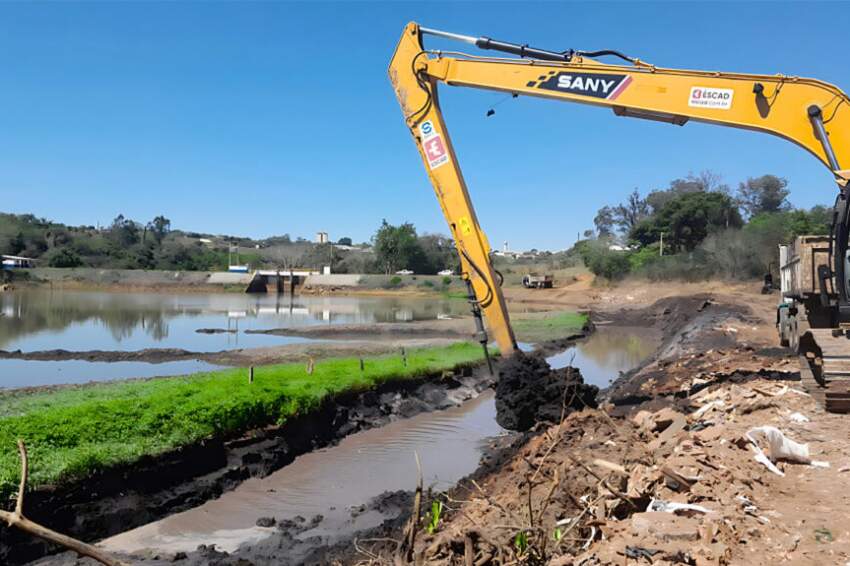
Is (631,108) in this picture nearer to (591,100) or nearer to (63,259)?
(591,100)

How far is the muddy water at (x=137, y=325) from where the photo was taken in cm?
2225

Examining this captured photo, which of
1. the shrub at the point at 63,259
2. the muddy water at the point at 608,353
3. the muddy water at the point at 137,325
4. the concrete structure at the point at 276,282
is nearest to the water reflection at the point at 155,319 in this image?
the muddy water at the point at 137,325

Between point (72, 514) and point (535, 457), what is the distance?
6.21 m

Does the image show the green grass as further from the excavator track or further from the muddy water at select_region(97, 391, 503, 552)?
the excavator track

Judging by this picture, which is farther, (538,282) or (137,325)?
(538,282)

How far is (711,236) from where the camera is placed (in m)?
55.6

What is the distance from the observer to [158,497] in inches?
374

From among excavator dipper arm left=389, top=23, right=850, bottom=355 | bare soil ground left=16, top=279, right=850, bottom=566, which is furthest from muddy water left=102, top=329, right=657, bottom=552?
excavator dipper arm left=389, top=23, right=850, bottom=355

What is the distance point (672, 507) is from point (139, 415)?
9008 mm

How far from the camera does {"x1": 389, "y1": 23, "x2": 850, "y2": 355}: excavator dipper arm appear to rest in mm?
8391

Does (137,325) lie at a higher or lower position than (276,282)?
lower

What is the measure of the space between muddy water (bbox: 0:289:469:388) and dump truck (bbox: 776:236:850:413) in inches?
735

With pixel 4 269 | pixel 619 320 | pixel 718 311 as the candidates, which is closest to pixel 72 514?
pixel 718 311

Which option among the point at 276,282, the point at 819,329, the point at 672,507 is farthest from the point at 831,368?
the point at 276,282
